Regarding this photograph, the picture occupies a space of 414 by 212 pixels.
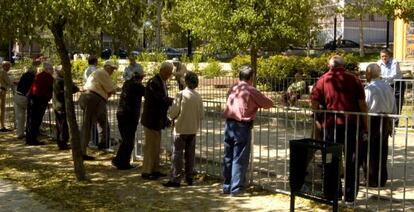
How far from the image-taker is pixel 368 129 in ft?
24.6

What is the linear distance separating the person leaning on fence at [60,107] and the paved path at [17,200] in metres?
2.69

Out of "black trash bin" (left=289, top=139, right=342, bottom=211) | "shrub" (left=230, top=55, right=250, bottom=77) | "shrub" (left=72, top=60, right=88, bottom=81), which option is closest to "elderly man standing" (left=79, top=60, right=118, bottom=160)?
"black trash bin" (left=289, top=139, right=342, bottom=211)

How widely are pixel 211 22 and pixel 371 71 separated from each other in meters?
7.73

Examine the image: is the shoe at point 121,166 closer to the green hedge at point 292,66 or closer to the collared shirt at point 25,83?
the collared shirt at point 25,83

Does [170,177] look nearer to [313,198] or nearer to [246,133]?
[246,133]

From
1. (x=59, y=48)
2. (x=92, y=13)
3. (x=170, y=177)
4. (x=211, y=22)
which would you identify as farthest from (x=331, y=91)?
(x=211, y=22)

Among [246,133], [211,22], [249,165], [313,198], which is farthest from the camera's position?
[211,22]

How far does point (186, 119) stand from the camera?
8469mm

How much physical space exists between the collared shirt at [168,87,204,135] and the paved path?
2024mm

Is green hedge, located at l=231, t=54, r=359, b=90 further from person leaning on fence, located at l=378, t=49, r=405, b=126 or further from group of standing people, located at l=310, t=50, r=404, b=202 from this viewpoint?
group of standing people, located at l=310, t=50, r=404, b=202

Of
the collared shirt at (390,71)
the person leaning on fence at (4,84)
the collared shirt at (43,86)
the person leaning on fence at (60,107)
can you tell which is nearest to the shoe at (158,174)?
the person leaning on fence at (60,107)

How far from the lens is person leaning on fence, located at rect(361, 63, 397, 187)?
25.9 feet

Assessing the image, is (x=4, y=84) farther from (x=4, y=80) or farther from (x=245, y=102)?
(x=245, y=102)

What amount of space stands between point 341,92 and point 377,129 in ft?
2.48
